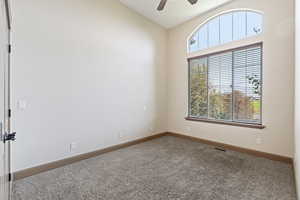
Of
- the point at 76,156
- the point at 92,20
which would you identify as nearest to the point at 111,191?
the point at 76,156

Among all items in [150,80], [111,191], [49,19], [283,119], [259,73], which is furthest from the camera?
[150,80]

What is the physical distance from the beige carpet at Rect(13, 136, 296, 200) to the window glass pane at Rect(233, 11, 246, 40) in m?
2.61

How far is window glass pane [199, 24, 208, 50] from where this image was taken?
4.16 meters

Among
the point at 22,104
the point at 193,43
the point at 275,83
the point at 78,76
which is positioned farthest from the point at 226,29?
the point at 22,104

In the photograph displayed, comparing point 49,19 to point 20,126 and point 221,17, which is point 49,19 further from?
point 221,17

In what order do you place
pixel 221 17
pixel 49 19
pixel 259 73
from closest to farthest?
pixel 49 19 < pixel 259 73 < pixel 221 17

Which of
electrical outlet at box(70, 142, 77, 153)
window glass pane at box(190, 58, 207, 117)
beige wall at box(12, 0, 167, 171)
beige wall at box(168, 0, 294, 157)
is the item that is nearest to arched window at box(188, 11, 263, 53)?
beige wall at box(168, 0, 294, 157)

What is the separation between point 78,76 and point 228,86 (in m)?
3.36

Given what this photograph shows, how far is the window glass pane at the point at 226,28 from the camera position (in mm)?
3684

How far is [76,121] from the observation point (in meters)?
3.09

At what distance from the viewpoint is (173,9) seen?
394 cm

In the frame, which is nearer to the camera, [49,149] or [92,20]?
[49,149]

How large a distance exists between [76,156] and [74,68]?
67.6 inches

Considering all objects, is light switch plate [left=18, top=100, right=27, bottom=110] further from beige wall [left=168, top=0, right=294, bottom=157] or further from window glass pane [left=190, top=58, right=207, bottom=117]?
beige wall [left=168, top=0, right=294, bottom=157]
